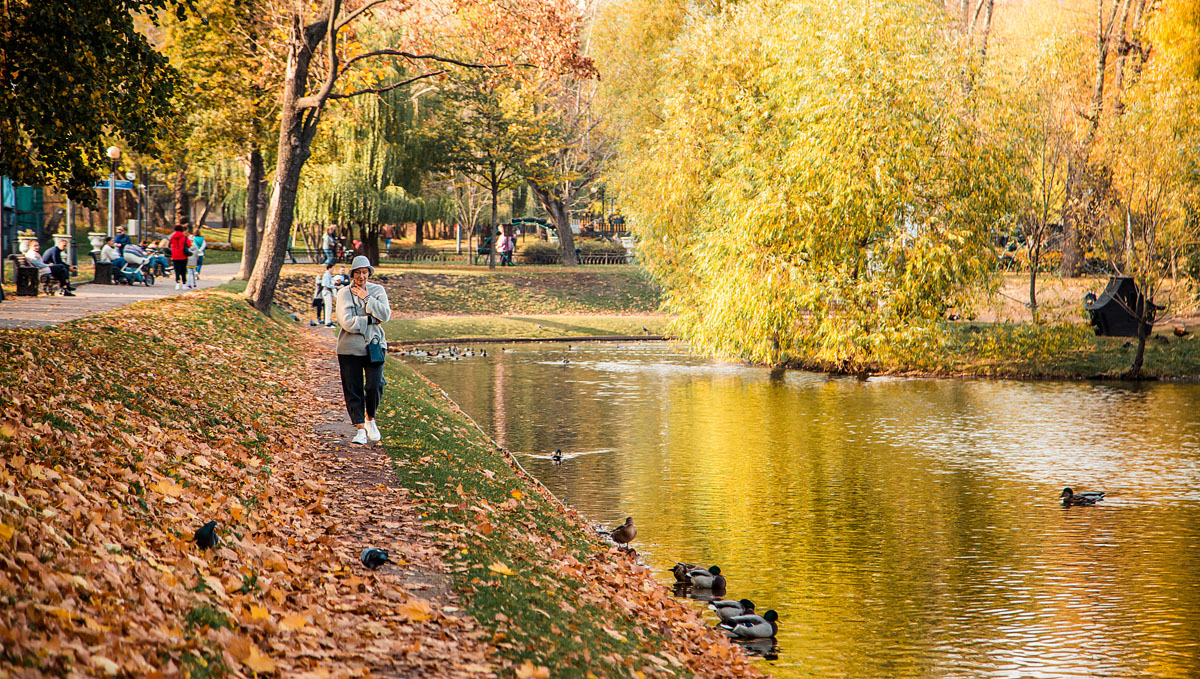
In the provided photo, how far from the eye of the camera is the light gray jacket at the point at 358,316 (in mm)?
11969

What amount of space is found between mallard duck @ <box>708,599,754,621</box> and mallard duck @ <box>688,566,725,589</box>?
1.70 ft

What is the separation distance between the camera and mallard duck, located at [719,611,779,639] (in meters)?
8.88

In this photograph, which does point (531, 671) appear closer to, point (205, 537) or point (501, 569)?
point (501, 569)

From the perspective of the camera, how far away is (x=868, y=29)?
87.4 feet

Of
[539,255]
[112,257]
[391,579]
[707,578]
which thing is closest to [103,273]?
[112,257]

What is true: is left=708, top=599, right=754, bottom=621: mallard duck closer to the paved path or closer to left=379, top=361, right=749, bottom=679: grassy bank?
left=379, top=361, right=749, bottom=679: grassy bank

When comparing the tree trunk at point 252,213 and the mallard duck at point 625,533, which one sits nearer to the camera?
the mallard duck at point 625,533

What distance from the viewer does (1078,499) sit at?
46.1 feet

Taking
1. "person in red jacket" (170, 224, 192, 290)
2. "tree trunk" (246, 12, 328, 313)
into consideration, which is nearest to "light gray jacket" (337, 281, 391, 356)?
"tree trunk" (246, 12, 328, 313)

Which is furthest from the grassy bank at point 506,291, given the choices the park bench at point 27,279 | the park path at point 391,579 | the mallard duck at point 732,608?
the mallard duck at point 732,608

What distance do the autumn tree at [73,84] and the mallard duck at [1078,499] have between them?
1332 cm

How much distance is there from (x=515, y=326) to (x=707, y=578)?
106ft

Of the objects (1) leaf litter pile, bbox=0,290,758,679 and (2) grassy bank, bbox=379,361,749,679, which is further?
(2) grassy bank, bbox=379,361,749,679

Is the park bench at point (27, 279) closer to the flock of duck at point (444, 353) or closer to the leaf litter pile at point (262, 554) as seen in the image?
the leaf litter pile at point (262, 554)
